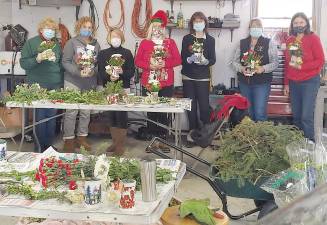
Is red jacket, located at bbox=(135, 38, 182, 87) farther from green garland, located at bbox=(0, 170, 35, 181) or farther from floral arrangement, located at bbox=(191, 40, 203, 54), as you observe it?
green garland, located at bbox=(0, 170, 35, 181)

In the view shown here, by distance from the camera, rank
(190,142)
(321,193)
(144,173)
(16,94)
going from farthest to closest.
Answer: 1. (190,142)
2. (16,94)
3. (144,173)
4. (321,193)

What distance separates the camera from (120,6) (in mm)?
7660

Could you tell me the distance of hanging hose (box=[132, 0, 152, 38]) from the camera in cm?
754

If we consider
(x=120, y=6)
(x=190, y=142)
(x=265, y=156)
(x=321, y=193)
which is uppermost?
(x=120, y=6)

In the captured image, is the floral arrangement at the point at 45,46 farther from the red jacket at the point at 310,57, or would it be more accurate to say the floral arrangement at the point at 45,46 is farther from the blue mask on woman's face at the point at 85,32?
the red jacket at the point at 310,57

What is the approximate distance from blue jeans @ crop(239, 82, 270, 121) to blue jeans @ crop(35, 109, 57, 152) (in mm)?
2510

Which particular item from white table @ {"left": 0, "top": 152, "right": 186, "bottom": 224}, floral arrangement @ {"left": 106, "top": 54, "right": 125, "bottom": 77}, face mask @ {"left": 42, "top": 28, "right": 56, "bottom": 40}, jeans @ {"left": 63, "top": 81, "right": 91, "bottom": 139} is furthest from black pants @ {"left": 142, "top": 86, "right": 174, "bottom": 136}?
white table @ {"left": 0, "top": 152, "right": 186, "bottom": 224}

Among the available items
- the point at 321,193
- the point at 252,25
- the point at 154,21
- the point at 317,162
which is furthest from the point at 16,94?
the point at 321,193

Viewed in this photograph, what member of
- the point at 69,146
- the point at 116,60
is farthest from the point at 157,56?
the point at 69,146

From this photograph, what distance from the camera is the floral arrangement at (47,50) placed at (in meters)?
5.59

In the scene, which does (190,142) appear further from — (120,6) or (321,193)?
(321,193)

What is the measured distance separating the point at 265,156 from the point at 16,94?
122 inches

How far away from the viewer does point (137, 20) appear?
7.59 metres

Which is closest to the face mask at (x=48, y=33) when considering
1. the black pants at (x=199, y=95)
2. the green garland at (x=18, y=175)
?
the black pants at (x=199, y=95)
